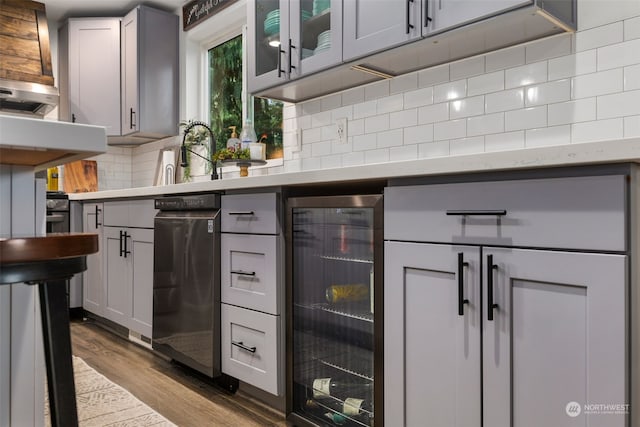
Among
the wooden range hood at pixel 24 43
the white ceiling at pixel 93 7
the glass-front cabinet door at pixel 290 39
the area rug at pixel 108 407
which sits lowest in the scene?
the area rug at pixel 108 407

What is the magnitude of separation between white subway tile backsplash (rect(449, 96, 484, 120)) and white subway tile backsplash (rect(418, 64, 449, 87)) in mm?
119

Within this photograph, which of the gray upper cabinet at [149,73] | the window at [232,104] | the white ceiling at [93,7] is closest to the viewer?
the window at [232,104]

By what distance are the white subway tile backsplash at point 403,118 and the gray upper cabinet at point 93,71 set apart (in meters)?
2.58

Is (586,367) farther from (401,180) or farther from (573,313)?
(401,180)

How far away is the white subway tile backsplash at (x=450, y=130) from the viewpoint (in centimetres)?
206

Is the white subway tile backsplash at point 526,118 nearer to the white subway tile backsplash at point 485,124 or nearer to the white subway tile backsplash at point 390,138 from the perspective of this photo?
the white subway tile backsplash at point 485,124

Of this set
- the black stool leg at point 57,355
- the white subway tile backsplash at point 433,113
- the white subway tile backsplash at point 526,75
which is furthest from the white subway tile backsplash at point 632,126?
the black stool leg at point 57,355

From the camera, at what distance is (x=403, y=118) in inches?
89.7

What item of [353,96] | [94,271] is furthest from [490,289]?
[94,271]

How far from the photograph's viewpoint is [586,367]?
1.08 metres

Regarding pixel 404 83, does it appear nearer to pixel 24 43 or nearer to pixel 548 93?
pixel 548 93

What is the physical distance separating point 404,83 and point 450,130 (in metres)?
0.34

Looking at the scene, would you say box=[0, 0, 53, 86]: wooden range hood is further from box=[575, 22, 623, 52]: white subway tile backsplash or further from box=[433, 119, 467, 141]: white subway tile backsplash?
box=[575, 22, 623, 52]: white subway tile backsplash

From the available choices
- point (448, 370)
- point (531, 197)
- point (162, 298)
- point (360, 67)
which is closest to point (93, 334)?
point (162, 298)
